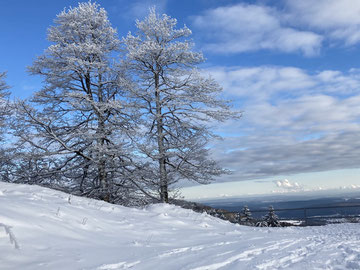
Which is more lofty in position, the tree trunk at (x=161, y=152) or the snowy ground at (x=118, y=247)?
the tree trunk at (x=161, y=152)

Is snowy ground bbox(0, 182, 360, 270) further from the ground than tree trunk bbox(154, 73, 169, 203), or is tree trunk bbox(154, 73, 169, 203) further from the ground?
tree trunk bbox(154, 73, 169, 203)

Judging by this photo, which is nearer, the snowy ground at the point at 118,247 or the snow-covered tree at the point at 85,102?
the snowy ground at the point at 118,247

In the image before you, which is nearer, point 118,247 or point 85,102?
point 118,247

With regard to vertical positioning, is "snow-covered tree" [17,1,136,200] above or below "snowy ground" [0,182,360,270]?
above

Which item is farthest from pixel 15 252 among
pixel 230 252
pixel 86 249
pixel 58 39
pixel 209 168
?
pixel 58 39

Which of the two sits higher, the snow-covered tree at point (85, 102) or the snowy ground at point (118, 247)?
the snow-covered tree at point (85, 102)

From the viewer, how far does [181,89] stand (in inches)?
581

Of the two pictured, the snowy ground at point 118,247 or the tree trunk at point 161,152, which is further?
the tree trunk at point 161,152

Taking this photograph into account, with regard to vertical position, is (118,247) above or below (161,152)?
below

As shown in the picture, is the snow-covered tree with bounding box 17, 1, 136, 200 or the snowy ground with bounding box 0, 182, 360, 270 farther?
the snow-covered tree with bounding box 17, 1, 136, 200

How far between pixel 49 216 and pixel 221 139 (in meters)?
9.89

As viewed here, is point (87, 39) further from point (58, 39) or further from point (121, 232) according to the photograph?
point (121, 232)

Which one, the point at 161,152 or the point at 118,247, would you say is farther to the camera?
the point at 161,152

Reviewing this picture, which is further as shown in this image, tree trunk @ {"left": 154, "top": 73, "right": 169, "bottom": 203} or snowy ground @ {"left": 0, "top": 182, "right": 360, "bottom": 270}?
tree trunk @ {"left": 154, "top": 73, "right": 169, "bottom": 203}
